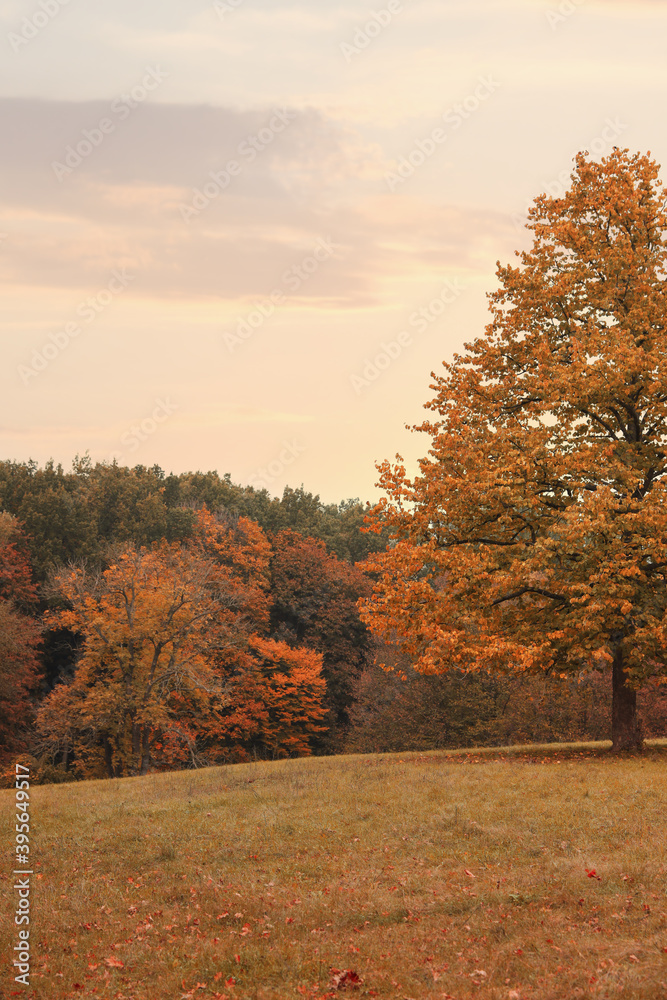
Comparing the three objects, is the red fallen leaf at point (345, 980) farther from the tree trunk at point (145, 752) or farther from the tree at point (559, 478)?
the tree trunk at point (145, 752)

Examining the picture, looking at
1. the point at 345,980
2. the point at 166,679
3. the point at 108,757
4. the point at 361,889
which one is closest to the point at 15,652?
the point at 108,757

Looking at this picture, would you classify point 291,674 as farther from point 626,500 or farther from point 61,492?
point 626,500

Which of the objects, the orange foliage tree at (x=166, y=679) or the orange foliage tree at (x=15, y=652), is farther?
the orange foliage tree at (x=15, y=652)

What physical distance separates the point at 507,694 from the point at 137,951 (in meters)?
33.8

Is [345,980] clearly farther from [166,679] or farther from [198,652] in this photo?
[198,652]

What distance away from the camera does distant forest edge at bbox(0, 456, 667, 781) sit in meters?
38.2

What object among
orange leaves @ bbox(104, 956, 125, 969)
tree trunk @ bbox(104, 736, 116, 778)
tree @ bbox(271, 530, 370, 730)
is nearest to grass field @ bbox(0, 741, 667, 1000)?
orange leaves @ bbox(104, 956, 125, 969)

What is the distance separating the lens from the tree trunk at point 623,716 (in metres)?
22.2

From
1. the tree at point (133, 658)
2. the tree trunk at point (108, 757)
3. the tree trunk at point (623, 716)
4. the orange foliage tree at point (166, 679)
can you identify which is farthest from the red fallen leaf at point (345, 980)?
the tree trunk at point (108, 757)

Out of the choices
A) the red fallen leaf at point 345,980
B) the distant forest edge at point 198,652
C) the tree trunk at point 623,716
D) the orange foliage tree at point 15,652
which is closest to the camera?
the red fallen leaf at point 345,980

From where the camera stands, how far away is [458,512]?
2173cm

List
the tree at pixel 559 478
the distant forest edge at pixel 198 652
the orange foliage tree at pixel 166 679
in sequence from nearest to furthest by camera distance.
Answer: the tree at pixel 559 478
the orange foliage tree at pixel 166 679
the distant forest edge at pixel 198 652

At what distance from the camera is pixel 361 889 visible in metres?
11.9

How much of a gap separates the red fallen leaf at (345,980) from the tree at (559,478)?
10.4 meters
